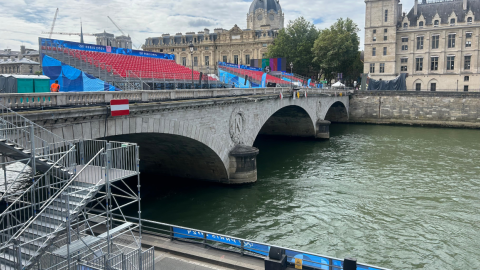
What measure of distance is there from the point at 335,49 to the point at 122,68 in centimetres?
5215

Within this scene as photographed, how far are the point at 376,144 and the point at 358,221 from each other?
2590 centimetres

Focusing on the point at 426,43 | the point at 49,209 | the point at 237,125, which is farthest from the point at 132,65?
the point at 426,43

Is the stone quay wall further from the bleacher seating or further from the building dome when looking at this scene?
the building dome

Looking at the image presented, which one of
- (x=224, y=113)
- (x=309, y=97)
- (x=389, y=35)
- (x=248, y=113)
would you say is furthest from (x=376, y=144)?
(x=389, y=35)

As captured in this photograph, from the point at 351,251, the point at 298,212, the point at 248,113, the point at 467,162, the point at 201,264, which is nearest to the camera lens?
the point at 201,264

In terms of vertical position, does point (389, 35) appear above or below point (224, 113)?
above

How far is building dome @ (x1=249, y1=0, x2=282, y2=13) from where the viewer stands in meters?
118

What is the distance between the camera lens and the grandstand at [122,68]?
26.8 meters

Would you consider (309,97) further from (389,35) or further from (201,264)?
(389,35)

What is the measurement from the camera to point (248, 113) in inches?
1139

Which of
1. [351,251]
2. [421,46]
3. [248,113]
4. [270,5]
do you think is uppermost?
[270,5]

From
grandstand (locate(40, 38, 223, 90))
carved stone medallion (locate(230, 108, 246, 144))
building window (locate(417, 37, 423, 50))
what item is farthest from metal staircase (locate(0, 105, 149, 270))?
building window (locate(417, 37, 423, 50))

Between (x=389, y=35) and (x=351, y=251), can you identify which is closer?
(x=351, y=251)

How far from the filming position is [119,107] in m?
15.3
